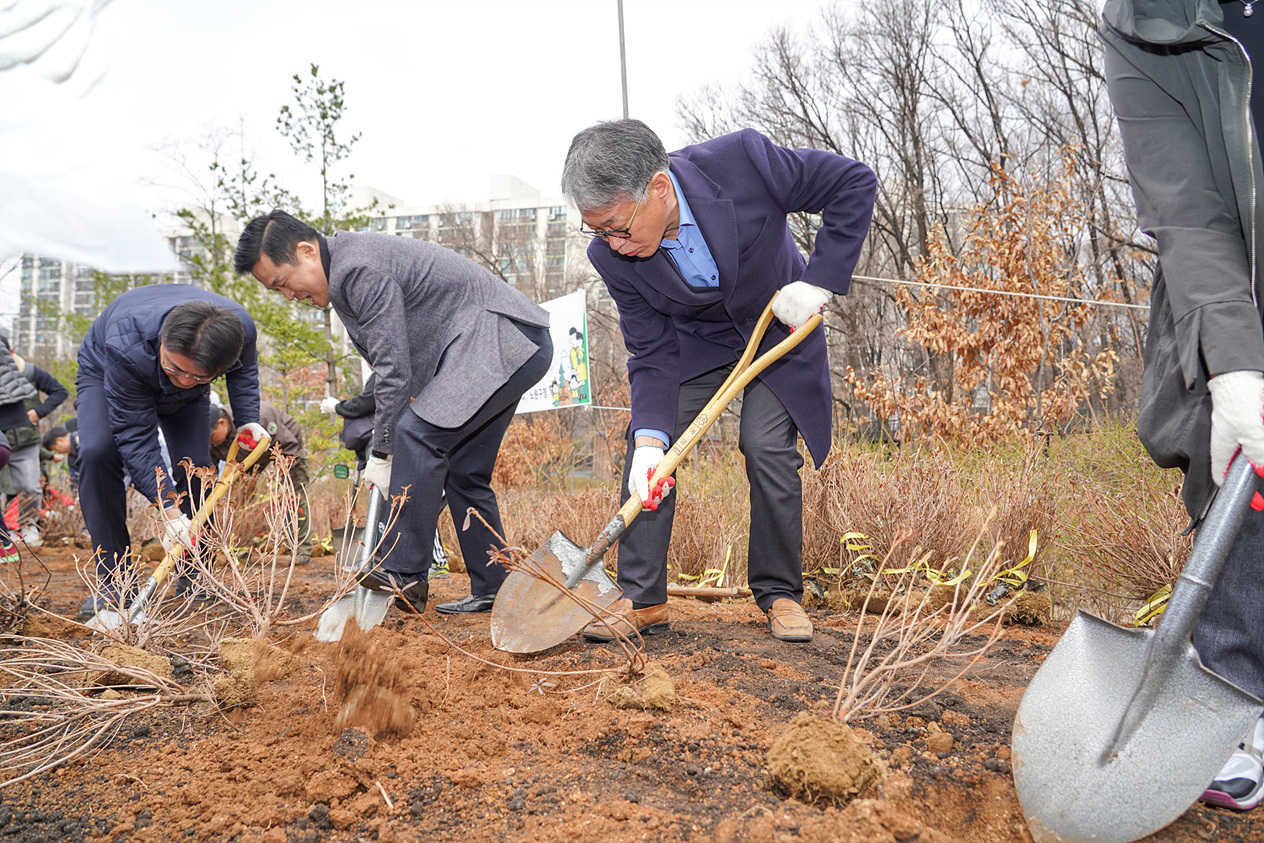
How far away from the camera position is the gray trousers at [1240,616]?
1526 mm

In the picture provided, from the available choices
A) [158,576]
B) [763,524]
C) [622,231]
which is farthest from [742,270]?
[158,576]

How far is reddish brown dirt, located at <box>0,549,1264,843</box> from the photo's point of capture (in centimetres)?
141

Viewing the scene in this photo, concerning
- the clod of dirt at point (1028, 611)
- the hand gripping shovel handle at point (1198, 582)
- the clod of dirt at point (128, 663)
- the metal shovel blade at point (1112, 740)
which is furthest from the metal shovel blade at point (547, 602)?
the clod of dirt at point (1028, 611)

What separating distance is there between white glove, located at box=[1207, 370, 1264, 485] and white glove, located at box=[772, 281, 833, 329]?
3.77ft

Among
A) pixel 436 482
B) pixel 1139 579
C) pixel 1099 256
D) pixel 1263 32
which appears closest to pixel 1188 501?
pixel 1263 32

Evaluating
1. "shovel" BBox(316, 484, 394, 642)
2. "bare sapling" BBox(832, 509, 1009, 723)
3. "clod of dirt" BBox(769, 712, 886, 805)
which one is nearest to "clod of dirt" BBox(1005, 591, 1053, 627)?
"bare sapling" BBox(832, 509, 1009, 723)

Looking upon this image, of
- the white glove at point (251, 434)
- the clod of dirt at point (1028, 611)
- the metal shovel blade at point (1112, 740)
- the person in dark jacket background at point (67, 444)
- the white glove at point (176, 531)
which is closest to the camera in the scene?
the metal shovel blade at point (1112, 740)

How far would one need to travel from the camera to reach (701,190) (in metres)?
2.51

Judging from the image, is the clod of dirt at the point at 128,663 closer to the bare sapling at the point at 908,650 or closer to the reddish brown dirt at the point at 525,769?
the reddish brown dirt at the point at 525,769

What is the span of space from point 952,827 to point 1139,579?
6.76 feet

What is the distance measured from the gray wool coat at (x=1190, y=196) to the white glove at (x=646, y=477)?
1260 millimetres

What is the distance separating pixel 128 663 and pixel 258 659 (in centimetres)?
38

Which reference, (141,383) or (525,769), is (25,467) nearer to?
(141,383)

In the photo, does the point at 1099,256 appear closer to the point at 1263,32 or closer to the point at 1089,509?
the point at 1089,509
